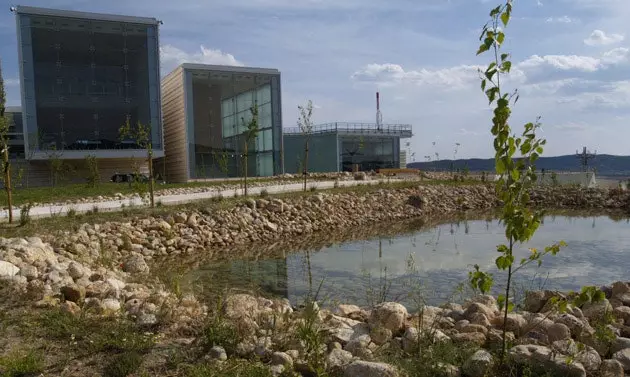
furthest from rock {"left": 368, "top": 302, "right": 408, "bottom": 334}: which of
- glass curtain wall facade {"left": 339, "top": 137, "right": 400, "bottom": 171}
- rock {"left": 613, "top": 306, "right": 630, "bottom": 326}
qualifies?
glass curtain wall facade {"left": 339, "top": 137, "right": 400, "bottom": 171}

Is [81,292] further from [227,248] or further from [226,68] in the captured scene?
[226,68]

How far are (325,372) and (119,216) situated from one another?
10.7m

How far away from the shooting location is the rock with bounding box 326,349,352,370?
3.91 metres

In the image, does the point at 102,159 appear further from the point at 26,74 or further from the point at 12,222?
the point at 12,222

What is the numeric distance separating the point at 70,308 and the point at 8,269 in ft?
7.51

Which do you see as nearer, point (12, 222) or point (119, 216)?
point (12, 222)

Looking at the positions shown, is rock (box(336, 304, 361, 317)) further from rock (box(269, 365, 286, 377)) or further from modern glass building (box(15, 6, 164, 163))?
modern glass building (box(15, 6, 164, 163))

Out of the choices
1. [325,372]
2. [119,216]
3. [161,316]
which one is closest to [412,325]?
[325,372]

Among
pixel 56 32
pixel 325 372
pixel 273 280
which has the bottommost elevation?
pixel 273 280

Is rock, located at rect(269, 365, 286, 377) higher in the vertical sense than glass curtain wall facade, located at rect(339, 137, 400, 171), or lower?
lower

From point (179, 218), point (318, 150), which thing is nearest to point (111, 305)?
point (179, 218)

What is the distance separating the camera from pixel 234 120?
37.7 meters

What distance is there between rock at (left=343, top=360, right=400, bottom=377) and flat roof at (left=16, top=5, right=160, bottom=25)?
110 feet

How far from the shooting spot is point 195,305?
19.5 feet
